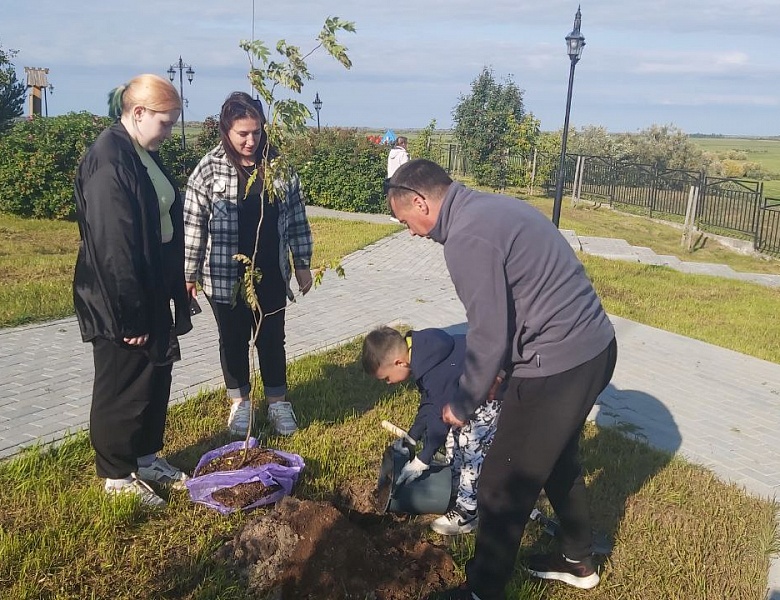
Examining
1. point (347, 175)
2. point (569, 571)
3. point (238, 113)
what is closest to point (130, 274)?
point (238, 113)

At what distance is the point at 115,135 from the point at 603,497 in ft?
10.1

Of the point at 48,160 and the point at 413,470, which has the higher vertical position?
the point at 48,160

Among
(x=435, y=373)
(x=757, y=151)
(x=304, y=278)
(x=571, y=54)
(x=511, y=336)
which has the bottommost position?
(x=435, y=373)

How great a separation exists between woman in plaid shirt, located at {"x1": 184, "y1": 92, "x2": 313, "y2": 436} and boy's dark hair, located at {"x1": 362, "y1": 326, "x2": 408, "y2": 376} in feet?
2.67

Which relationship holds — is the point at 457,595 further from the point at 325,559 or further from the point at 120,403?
the point at 120,403

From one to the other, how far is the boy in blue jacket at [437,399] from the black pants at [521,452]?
2.19 ft

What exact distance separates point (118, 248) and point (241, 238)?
1.11m

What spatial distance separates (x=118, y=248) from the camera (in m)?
3.12

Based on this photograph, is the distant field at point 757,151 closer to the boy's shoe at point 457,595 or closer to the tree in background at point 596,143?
the tree in background at point 596,143

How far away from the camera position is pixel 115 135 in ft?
10.5

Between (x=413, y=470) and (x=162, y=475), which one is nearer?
(x=413, y=470)

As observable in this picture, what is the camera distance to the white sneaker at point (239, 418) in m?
4.45

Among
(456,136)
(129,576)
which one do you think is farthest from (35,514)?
(456,136)

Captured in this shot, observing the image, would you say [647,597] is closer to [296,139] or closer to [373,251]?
[296,139]
